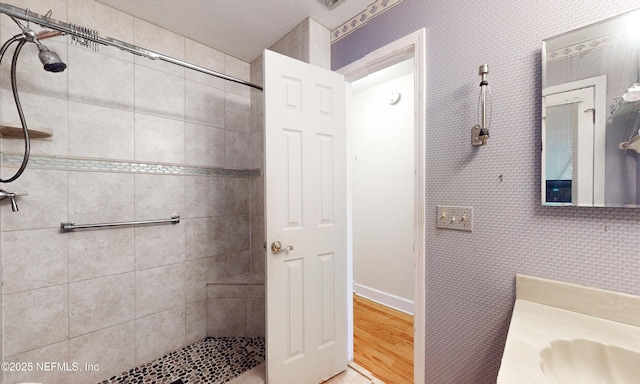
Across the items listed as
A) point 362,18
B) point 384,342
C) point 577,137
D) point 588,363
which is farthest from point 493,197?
point 384,342

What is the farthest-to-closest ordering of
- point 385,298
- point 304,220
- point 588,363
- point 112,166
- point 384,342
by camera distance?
point 385,298 < point 384,342 < point 112,166 < point 304,220 < point 588,363

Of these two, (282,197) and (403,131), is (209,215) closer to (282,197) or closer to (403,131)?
(282,197)

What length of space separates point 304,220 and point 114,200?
4.44 feet

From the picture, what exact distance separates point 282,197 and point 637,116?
1503mm

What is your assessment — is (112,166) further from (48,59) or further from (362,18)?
(362,18)

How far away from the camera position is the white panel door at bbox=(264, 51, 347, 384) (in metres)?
1.42

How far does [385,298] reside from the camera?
2.73 m

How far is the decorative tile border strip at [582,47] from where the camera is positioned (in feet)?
2.86

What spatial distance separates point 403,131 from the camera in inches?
104

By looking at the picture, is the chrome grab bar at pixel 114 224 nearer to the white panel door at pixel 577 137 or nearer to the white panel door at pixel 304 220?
the white panel door at pixel 304 220

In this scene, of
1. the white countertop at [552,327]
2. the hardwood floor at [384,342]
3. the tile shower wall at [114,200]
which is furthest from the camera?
the hardwood floor at [384,342]

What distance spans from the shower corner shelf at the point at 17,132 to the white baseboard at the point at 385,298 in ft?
10.0

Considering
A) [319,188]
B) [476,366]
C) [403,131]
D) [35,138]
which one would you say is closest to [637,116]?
[476,366]

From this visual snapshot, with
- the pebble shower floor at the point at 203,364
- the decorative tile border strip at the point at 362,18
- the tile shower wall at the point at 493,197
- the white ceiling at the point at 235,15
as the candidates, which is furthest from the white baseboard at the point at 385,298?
the white ceiling at the point at 235,15
